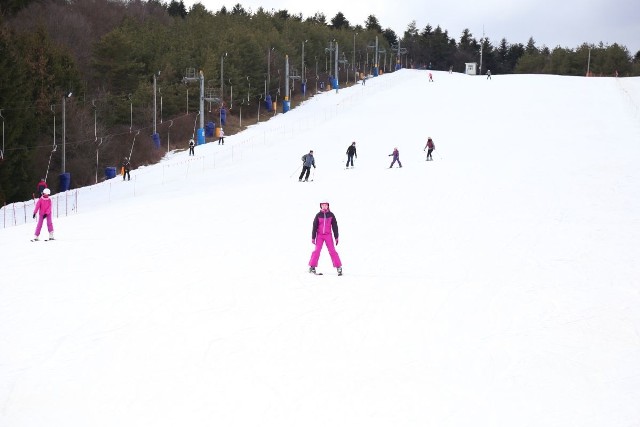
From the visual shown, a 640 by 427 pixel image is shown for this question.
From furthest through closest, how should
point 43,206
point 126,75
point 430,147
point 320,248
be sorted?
point 126,75, point 430,147, point 43,206, point 320,248

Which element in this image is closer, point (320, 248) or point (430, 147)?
point (320, 248)

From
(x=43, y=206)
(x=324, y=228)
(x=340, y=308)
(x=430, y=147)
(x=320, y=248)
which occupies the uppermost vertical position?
(x=324, y=228)

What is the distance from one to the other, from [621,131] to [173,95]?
122ft

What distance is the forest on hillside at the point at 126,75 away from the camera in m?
42.4

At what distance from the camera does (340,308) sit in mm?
11969

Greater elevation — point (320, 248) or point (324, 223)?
point (324, 223)

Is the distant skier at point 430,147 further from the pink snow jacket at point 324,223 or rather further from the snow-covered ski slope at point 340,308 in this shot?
the pink snow jacket at point 324,223

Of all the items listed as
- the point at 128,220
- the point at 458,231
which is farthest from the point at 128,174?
the point at 458,231

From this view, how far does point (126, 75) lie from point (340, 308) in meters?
59.5

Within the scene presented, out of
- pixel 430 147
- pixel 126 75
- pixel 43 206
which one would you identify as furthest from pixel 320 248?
pixel 126 75

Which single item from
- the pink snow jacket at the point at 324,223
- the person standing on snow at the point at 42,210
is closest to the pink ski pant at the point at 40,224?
the person standing on snow at the point at 42,210

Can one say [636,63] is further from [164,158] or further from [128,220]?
[128,220]

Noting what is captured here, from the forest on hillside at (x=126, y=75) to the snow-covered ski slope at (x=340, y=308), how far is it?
1868 centimetres

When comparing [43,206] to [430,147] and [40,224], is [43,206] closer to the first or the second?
[40,224]
